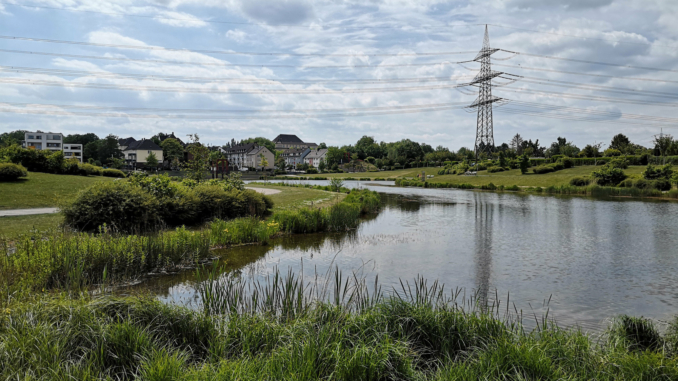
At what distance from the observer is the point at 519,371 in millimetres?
4262

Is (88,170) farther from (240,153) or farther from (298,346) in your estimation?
(240,153)

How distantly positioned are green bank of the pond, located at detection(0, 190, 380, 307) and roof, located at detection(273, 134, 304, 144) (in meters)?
178

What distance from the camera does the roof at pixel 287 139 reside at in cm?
18962

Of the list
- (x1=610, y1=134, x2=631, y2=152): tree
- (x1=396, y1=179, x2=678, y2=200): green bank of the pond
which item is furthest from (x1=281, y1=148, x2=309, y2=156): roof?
(x1=396, y1=179, x2=678, y2=200): green bank of the pond

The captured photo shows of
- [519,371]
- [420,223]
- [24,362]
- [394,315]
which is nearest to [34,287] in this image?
[24,362]

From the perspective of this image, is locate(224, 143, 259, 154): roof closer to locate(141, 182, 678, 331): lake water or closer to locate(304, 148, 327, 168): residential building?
locate(304, 148, 327, 168): residential building

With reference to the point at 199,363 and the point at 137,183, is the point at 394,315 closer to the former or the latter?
the point at 199,363

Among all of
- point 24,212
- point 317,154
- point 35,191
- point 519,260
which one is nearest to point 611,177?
point 519,260

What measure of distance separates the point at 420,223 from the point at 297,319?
15.4 meters

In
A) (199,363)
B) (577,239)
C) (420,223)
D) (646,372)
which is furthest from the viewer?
(420,223)

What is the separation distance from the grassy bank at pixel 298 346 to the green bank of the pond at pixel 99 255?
1.62 metres

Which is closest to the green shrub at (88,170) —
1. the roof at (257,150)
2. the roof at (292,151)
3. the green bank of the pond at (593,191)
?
the green bank of the pond at (593,191)

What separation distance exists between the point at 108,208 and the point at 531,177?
48693 millimetres

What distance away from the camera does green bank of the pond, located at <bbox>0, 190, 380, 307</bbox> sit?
7.03 metres
